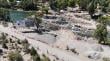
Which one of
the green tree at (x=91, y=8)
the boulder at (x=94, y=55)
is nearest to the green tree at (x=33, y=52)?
the boulder at (x=94, y=55)

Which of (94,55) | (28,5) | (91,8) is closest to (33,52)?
(94,55)

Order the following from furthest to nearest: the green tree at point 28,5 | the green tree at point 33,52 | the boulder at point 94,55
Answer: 1. the green tree at point 28,5
2. the boulder at point 94,55
3. the green tree at point 33,52

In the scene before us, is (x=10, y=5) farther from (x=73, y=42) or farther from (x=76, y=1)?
(x=73, y=42)

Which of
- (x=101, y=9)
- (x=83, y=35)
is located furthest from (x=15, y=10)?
(x=83, y=35)

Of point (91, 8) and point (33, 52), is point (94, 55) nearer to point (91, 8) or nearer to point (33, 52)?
point (33, 52)

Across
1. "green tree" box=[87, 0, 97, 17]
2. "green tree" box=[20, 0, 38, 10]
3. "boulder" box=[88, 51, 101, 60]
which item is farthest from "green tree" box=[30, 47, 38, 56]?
"green tree" box=[20, 0, 38, 10]

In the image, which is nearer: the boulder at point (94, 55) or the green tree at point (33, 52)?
the green tree at point (33, 52)

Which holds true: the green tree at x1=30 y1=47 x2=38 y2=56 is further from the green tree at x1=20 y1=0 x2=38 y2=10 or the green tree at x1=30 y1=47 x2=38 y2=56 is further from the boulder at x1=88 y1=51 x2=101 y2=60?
the green tree at x1=20 y1=0 x2=38 y2=10

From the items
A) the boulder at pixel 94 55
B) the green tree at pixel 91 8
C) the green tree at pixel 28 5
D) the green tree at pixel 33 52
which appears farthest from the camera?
the green tree at pixel 28 5

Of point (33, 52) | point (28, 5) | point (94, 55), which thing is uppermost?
point (33, 52)

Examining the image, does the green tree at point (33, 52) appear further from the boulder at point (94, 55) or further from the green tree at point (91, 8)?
the green tree at point (91, 8)

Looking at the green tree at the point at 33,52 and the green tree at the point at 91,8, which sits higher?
the green tree at the point at 33,52
